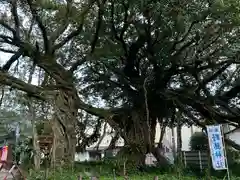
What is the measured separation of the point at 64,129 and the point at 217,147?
4.74 meters

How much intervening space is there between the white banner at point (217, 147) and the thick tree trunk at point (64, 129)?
432 centimetres

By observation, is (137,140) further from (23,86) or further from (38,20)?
(38,20)

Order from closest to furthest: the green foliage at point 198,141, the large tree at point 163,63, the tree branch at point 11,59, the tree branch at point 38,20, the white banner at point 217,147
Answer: the white banner at point 217,147 < the large tree at point 163,63 < the tree branch at point 38,20 < the tree branch at point 11,59 < the green foliage at point 198,141

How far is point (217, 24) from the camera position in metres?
8.64

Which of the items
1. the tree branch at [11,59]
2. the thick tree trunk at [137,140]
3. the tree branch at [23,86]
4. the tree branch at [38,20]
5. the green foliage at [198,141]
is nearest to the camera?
the tree branch at [38,20]

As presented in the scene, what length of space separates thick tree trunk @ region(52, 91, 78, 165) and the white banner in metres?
4.32

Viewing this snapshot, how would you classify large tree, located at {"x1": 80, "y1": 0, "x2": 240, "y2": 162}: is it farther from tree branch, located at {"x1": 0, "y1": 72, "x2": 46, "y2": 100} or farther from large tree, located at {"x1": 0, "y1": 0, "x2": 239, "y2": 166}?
tree branch, located at {"x1": 0, "y1": 72, "x2": 46, "y2": 100}

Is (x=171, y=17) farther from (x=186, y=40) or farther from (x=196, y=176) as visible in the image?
(x=196, y=176)

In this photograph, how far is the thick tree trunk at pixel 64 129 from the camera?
387 inches

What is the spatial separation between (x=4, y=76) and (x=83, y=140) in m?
3.80

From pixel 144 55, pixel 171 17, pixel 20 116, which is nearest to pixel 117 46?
pixel 144 55

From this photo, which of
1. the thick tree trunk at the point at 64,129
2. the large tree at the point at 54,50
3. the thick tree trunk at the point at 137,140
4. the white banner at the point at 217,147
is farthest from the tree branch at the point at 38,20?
the white banner at the point at 217,147

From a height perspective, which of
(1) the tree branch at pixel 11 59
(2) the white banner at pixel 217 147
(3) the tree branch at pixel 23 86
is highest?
(1) the tree branch at pixel 11 59

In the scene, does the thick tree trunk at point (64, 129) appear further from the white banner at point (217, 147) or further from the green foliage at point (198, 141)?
the green foliage at point (198, 141)
